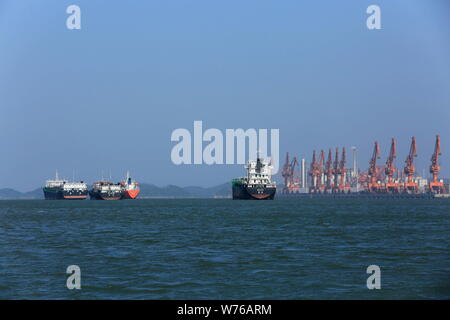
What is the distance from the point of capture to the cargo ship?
7313 inches

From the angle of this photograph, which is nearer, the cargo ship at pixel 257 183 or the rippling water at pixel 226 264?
the rippling water at pixel 226 264

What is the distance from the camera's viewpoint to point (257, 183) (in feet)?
612

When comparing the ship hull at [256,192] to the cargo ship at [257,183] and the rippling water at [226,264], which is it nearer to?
the cargo ship at [257,183]

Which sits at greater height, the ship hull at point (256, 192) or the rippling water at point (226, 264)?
the ship hull at point (256, 192)

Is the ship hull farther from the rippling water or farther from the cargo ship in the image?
the rippling water

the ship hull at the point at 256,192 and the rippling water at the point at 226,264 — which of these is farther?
the ship hull at the point at 256,192

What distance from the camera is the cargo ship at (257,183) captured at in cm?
18575

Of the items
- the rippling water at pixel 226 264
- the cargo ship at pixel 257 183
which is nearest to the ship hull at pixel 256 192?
the cargo ship at pixel 257 183

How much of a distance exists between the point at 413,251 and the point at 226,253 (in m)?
12.6

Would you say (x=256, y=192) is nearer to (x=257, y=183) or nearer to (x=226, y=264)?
(x=257, y=183)

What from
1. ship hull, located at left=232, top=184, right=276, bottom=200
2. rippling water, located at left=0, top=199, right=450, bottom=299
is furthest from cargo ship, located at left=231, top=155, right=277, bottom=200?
rippling water, located at left=0, top=199, right=450, bottom=299

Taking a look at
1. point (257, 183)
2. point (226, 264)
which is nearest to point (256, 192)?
point (257, 183)
